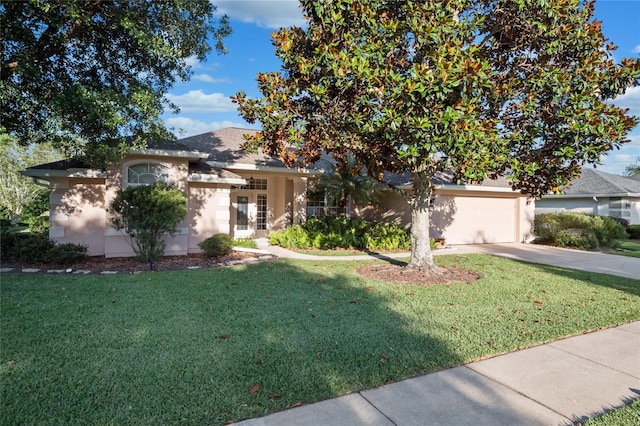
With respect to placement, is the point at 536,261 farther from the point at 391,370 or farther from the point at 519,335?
the point at 391,370

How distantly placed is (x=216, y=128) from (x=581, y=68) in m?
15.1

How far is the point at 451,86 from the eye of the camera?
615 cm

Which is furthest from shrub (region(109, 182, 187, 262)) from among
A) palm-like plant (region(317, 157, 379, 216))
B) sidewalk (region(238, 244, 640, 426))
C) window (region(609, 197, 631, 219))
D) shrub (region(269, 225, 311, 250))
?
window (region(609, 197, 631, 219))

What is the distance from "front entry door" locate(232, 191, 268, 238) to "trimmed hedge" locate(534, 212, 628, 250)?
1307 centimetres

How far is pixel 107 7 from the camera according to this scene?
8391mm

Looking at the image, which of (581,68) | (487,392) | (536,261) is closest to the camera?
(487,392)

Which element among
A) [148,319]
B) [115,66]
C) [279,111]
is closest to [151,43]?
[115,66]

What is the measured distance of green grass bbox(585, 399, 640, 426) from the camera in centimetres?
297

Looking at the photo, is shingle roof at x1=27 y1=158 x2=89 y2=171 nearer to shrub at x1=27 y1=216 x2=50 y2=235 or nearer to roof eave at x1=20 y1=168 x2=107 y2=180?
roof eave at x1=20 y1=168 x2=107 y2=180

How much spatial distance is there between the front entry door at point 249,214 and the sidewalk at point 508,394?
41.9ft

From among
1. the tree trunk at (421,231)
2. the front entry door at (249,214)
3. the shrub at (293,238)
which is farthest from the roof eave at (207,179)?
the tree trunk at (421,231)

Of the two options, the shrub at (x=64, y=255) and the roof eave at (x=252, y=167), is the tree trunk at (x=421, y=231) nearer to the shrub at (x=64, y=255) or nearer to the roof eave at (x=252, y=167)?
the roof eave at (x=252, y=167)

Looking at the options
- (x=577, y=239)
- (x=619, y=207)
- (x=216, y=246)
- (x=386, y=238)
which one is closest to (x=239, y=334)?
(x=216, y=246)

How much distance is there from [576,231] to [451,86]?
1339cm
